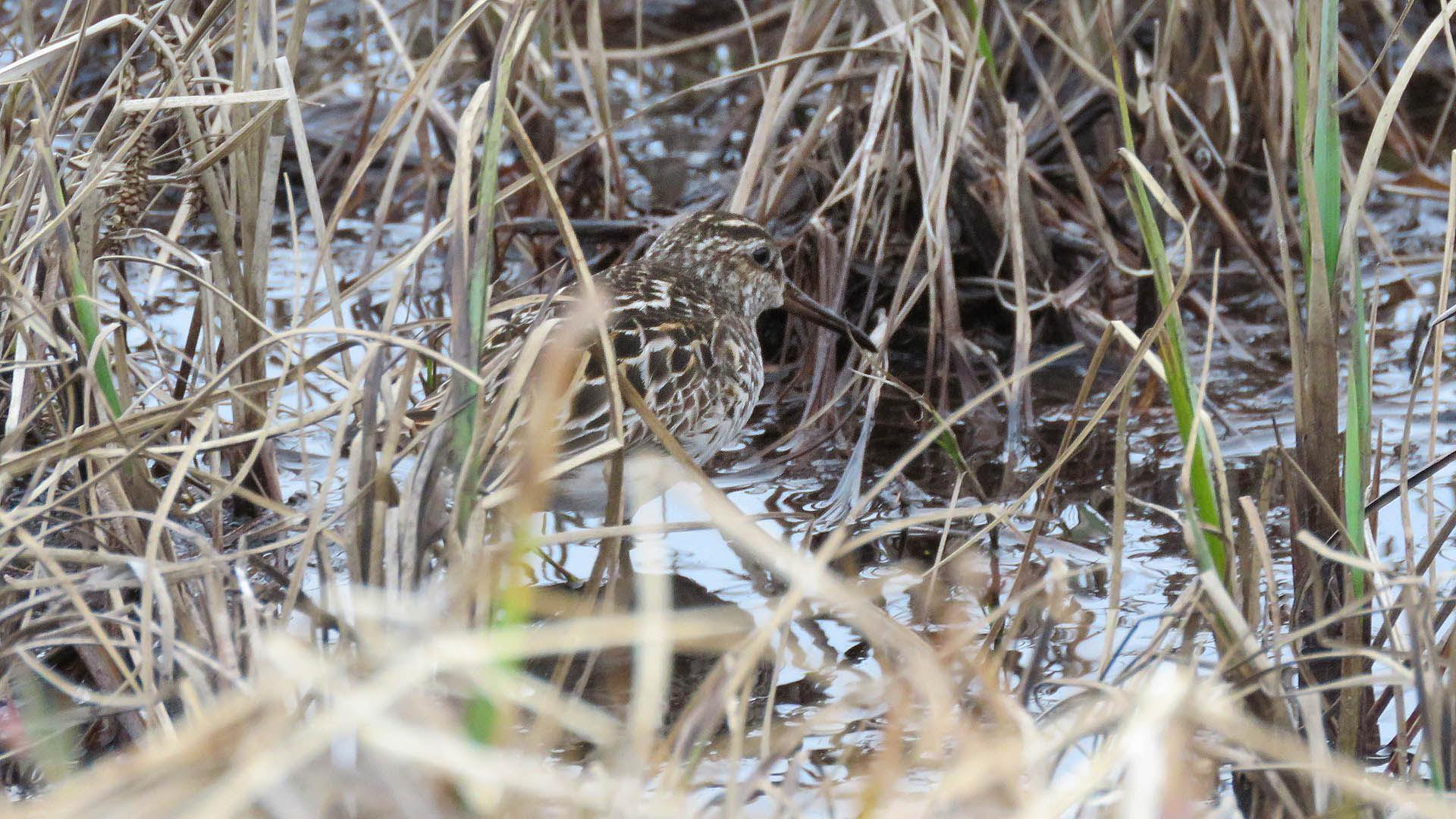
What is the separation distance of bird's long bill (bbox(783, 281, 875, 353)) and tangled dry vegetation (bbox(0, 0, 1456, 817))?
11 cm

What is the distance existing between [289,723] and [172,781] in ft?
0.71

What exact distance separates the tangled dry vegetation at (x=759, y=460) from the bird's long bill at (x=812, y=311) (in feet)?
0.36

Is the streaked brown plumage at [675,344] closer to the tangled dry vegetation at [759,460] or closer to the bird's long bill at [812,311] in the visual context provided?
the bird's long bill at [812,311]

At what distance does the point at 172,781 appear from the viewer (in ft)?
4.93

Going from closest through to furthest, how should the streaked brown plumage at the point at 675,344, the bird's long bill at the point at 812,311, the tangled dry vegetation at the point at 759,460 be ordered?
the tangled dry vegetation at the point at 759,460 < the streaked brown plumage at the point at 675,344 < the bird's long bill at the point at 812,311

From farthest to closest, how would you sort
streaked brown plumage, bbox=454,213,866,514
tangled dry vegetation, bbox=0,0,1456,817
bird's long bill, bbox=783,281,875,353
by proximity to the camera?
bird's long bill, bbox=783,281,875,353 < streaked brown plumage, bbox=454,213,866,514 < tangled dry vegetation, bbox=0,0,1456,817

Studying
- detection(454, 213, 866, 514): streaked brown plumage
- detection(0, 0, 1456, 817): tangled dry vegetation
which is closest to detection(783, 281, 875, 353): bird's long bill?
detection(454, 213, 866, 514): streaked brown plumage

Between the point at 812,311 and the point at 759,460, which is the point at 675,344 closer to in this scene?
the point at 759,460

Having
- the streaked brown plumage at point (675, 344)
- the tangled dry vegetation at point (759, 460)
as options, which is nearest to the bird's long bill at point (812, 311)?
the streaked brown plumage at point (675, 344)

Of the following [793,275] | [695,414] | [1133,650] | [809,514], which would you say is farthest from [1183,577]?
[793,275]

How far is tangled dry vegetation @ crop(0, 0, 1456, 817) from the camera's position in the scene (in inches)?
67.0

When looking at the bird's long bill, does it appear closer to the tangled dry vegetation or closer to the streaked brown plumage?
Answer: the streaked brown plumage

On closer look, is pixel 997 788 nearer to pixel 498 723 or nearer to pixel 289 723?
pixel 498 723

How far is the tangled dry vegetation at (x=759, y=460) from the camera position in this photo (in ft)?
5.58
